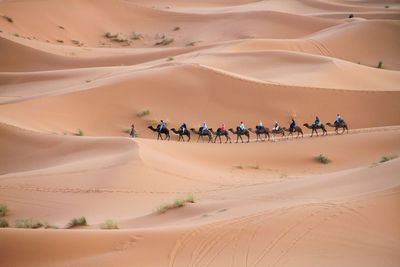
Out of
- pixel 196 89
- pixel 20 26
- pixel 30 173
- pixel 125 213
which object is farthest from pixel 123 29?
pixel 125 213

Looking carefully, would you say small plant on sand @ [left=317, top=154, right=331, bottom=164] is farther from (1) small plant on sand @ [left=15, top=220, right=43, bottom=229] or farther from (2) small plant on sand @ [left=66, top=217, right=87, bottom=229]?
(1) small plant on sand @ [left=15, top=220, right=43, bottom=229]

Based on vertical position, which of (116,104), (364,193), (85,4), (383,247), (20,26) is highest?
(85,4)

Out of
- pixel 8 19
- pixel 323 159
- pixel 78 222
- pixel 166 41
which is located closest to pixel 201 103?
pixel 323 159

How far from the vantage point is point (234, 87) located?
31531 millimetres

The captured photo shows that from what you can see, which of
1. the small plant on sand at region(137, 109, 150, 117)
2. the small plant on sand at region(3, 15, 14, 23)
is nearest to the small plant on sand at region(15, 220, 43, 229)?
the small plant on sand at region(137, 109, 150, 117)

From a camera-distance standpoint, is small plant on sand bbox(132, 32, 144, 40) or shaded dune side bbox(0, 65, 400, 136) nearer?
shaded dune side bbox(0, 65, 400, 136)

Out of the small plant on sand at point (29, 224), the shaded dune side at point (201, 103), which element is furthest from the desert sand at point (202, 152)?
the small plant on sand at point (29, 224)

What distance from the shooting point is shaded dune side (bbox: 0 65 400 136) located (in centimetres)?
2798

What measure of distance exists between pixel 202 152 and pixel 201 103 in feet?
32.2

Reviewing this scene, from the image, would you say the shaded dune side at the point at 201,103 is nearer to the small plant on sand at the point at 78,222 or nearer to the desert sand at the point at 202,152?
the desert sand at the point at 202,152

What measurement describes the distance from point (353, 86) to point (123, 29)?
3813 centimetres

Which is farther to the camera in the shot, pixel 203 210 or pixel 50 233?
pixel 203 210

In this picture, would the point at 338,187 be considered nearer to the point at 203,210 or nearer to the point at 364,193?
the point at 364,193

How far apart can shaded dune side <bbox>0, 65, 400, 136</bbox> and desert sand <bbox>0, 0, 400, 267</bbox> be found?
0.11 metres
